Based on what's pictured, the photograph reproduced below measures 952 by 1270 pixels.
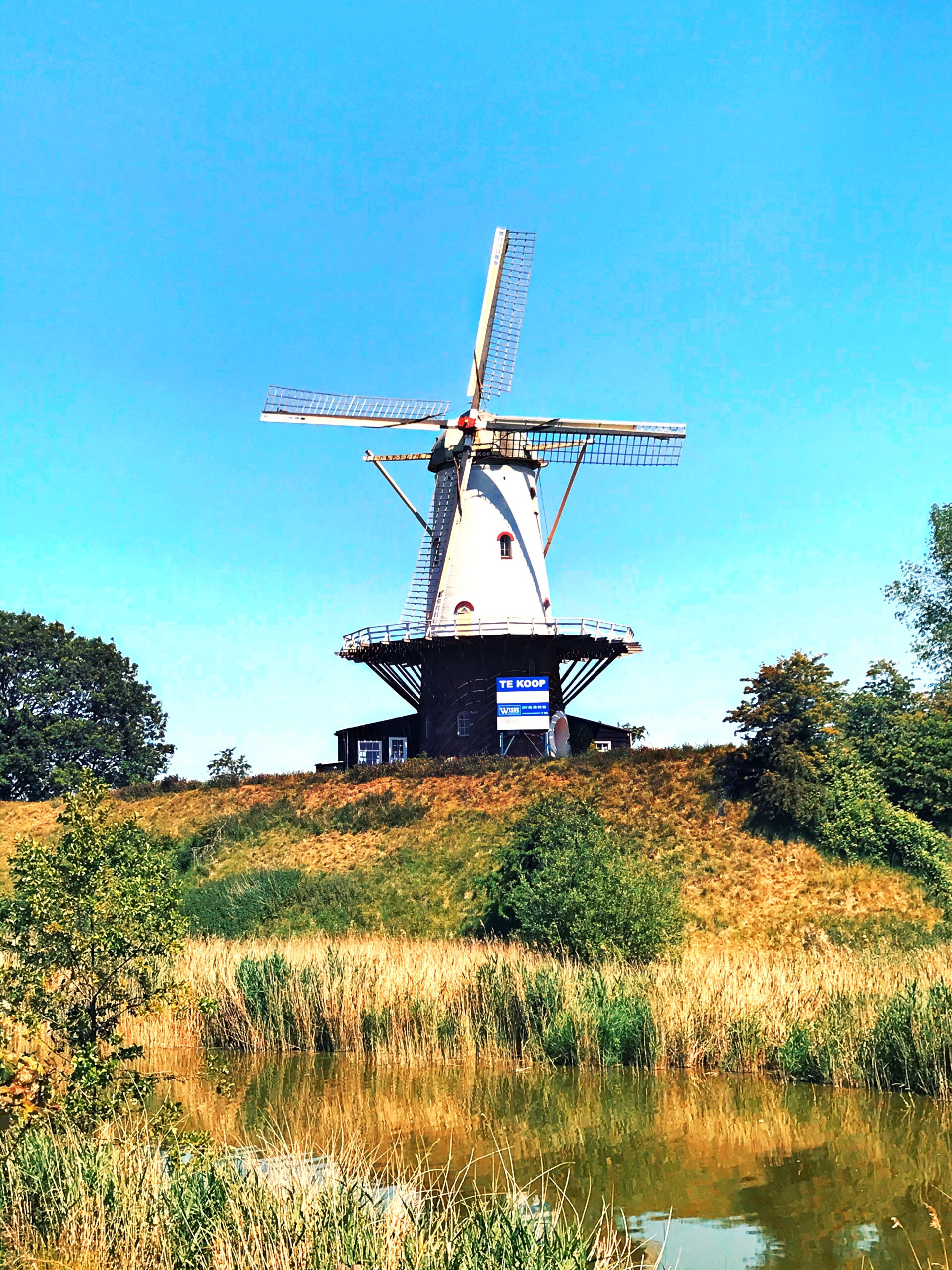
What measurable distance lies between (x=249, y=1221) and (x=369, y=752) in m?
42.7

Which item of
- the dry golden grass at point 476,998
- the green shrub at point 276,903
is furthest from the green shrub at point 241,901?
the dry golden grass at point 476,998

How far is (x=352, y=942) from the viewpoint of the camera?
23.2 meters

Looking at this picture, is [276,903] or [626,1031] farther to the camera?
[276,903]

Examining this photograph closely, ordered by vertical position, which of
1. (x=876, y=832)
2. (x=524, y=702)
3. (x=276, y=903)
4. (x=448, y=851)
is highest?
(x=524, y=702)

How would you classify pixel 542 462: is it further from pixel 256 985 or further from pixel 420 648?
pixel 256 985

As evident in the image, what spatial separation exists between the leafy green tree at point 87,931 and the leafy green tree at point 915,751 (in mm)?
25355

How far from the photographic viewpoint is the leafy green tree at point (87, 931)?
1115 cm

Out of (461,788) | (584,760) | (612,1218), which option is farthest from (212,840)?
(612,1218)

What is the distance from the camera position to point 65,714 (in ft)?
205

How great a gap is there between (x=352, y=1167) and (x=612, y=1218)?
265 centimetres

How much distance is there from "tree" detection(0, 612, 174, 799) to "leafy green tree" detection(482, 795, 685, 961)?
36605 millimetres

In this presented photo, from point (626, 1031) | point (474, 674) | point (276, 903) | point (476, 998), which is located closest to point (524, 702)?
point (474, 674)

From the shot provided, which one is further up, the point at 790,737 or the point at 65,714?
the point at 65,714

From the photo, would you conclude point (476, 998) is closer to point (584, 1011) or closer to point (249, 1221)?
point (584, 1011)
